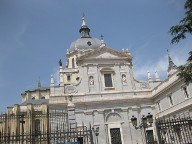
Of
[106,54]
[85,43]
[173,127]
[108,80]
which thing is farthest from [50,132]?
[85,43]

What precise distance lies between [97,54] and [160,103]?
995cm

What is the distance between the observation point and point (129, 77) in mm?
30812

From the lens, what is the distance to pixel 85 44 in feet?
168

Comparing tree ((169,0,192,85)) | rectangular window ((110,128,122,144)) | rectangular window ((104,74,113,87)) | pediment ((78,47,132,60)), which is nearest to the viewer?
tree ((169,0,192,85))

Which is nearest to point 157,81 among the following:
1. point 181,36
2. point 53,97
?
point 53,97

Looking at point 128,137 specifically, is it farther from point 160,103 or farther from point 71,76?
point 71,76

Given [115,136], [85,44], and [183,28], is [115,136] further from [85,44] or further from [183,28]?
[85,44]

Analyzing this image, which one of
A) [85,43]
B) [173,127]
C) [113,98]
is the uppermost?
[85,43]

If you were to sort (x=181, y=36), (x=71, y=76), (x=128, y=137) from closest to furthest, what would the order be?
(x=181, y=36) → (x=128, y=137) → (x=71, y=76)

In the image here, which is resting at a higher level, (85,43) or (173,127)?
(85,43)

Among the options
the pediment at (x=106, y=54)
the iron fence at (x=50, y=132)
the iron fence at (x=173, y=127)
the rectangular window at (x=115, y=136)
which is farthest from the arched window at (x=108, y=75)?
the iron fence at (x=173, y=127)

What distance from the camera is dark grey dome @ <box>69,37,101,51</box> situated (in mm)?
50469

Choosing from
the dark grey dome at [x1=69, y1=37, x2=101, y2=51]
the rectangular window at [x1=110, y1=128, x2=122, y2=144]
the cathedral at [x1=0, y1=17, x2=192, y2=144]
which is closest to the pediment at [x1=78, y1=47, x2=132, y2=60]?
the cathedral at [x1=0, y1=17, x2=192, y2=144]

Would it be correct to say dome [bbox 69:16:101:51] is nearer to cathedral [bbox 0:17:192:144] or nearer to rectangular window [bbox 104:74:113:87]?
cathedral [bbox 0:17:192:144]
